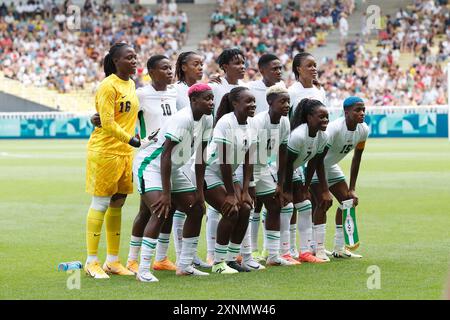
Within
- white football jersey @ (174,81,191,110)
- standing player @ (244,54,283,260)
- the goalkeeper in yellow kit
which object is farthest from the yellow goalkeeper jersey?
standing player @ (244,54,283,260)

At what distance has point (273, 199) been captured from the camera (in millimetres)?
9906

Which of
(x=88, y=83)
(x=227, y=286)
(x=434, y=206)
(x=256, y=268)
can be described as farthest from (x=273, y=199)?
(x=88, y=83)

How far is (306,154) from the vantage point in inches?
396

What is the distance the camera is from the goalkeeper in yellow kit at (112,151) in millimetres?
9203

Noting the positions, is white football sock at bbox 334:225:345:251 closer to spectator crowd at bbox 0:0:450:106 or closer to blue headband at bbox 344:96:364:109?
blue headband at bbox 344:96:364:109

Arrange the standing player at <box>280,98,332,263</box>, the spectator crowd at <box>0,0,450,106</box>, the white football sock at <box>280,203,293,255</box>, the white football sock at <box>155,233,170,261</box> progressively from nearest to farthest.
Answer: the white football sock at <box>155,233,170,261</box> < the standing player at <box>280,98,332,263</box> < the white football sock at <box>280,203,293,255</box> < the spectator crowd at <box>0,0,450,106</box>

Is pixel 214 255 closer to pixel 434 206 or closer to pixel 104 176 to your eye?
pixel 104 176

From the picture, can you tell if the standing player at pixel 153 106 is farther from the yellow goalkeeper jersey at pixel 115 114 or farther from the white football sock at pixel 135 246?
the yellow goalkeeper jersey at pixel 115 114

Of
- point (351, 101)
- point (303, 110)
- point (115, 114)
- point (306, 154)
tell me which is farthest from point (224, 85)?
point (115, 114)

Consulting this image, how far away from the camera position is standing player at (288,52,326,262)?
10422 mm

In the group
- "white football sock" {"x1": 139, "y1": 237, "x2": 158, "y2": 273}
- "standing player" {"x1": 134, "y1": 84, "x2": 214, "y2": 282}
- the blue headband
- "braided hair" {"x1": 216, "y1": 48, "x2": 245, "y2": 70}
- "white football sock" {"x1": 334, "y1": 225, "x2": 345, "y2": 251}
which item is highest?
"braided hair" {"x1": 216, "y1": 48, "x2": 245, "y2": 70}

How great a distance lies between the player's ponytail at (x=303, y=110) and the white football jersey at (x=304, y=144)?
86mm

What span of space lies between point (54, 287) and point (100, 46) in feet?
134
